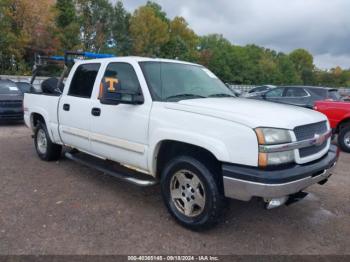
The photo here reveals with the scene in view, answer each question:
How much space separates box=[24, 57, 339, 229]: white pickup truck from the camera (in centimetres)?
305

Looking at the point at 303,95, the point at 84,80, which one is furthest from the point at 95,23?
the point at 84,80

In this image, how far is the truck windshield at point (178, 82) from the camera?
3997 millimetres

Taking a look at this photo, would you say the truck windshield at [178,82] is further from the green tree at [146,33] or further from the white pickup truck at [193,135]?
the green tree at [146,33]

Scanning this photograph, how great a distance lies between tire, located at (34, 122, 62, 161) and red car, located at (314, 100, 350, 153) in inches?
256

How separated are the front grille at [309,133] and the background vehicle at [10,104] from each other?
1020cm

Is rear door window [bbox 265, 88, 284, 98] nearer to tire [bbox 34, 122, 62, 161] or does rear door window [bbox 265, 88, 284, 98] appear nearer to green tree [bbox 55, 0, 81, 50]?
tire [bbox 34, 122, 62, 161]

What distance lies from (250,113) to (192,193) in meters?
1.08

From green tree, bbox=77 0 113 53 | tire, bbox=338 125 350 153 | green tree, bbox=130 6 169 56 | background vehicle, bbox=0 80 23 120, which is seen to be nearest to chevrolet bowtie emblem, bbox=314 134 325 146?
tire, bbox=338 125 350 153

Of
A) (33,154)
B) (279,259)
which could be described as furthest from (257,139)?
(33,154)

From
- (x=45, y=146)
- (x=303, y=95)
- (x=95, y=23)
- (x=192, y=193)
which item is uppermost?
(x=95, y=23)

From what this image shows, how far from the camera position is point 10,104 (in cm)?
1097

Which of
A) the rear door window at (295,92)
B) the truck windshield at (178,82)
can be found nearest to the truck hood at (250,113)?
the truck windshield at (178,82)

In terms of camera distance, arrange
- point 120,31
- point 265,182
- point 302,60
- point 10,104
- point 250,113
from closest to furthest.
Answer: point 265,182 → point 250,113 → point 10,104 → point 120,31 → point 302,60

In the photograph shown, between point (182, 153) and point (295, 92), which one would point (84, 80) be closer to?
point (182, 153)
